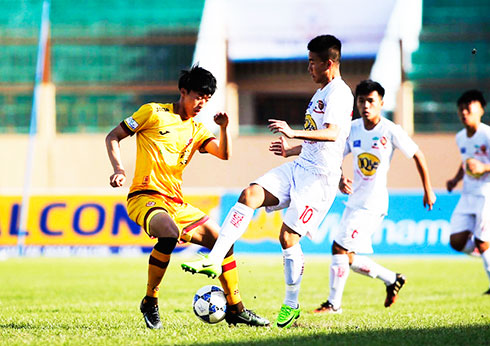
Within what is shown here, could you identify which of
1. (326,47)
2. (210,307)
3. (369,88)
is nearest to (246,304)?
(210,307)

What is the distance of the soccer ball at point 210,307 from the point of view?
6.64 metres

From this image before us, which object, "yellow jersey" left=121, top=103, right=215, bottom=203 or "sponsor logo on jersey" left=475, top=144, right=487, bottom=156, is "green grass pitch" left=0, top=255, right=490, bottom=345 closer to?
"yellow jersey" left=121, top=103, right=215, bottom=203

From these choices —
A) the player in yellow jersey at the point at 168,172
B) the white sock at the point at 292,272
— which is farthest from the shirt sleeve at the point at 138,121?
the white sock at the point at 292,272

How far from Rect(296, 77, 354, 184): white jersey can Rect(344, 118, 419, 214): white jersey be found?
161 centimetres

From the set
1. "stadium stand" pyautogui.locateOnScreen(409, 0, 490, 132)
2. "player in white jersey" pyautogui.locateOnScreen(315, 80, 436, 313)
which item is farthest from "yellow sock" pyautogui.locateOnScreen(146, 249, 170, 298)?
"stadium stand" pyautogui.locateOnScreen(409, 0, 490, 132)

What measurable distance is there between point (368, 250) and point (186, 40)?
2267cm

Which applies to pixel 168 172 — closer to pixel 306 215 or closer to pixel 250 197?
pixel 250 197

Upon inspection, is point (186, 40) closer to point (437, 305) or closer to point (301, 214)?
point (437, 305)

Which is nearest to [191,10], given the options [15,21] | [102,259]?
[15,21]

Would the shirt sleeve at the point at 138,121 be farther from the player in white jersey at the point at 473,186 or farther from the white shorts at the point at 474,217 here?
the white shorts at the point at 474,217

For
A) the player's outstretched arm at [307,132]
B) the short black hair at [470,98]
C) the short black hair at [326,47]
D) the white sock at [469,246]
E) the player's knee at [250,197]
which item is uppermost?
the short black hair at [326,47]

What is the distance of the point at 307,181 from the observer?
263 inches

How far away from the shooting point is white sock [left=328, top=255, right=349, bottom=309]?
27.0 ft

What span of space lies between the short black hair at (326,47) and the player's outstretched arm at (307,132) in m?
0.62
